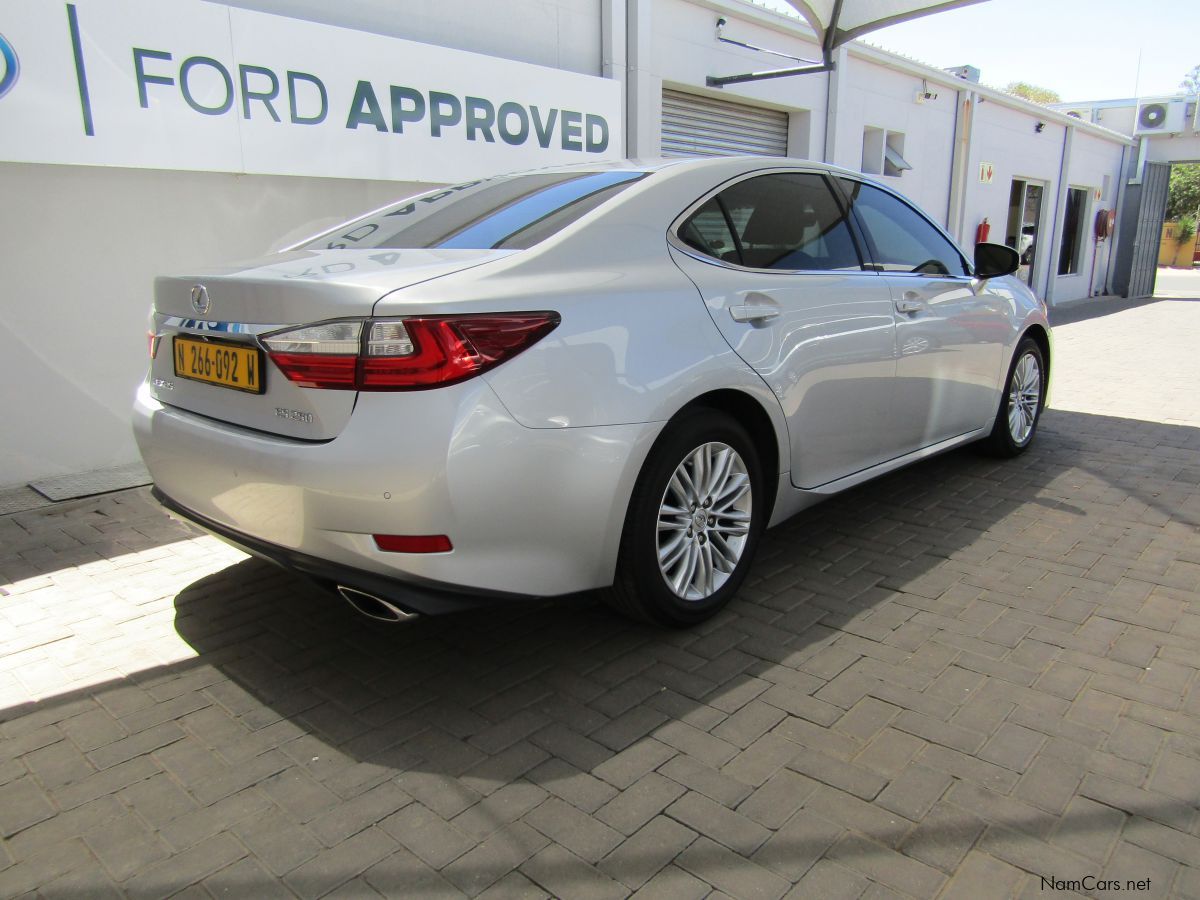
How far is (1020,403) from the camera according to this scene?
536 centimetres

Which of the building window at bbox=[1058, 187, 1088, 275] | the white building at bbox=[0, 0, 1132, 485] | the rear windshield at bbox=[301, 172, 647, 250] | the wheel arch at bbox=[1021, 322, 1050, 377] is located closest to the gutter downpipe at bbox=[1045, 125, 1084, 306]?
the building window at bbox=[1058, 187, 1088, 275]

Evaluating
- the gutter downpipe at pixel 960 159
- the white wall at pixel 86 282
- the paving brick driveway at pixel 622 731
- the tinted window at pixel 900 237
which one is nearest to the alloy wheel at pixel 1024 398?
the tinted window at pixel 900 237

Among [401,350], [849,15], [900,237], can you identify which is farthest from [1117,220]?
[401,350]

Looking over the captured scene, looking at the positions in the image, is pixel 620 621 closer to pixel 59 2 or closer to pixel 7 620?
pixel 7 620

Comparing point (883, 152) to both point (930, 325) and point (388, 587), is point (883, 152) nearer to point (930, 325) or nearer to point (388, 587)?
point (930, 325)

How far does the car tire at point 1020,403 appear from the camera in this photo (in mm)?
5148

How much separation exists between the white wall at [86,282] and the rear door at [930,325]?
388cm

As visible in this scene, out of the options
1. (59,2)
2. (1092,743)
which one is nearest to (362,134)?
(59,2)

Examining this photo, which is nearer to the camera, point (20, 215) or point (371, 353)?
point (371, 353)

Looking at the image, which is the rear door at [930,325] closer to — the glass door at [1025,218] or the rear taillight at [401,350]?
the rear taillight at [401,350]

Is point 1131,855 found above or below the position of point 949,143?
below

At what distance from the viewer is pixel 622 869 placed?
2.02m

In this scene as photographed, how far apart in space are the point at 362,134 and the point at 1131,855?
5724 millimetres

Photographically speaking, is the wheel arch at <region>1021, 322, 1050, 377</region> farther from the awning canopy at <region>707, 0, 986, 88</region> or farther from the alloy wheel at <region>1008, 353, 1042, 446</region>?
the awning canopy at <region>707, 0, 986, 88</region>
